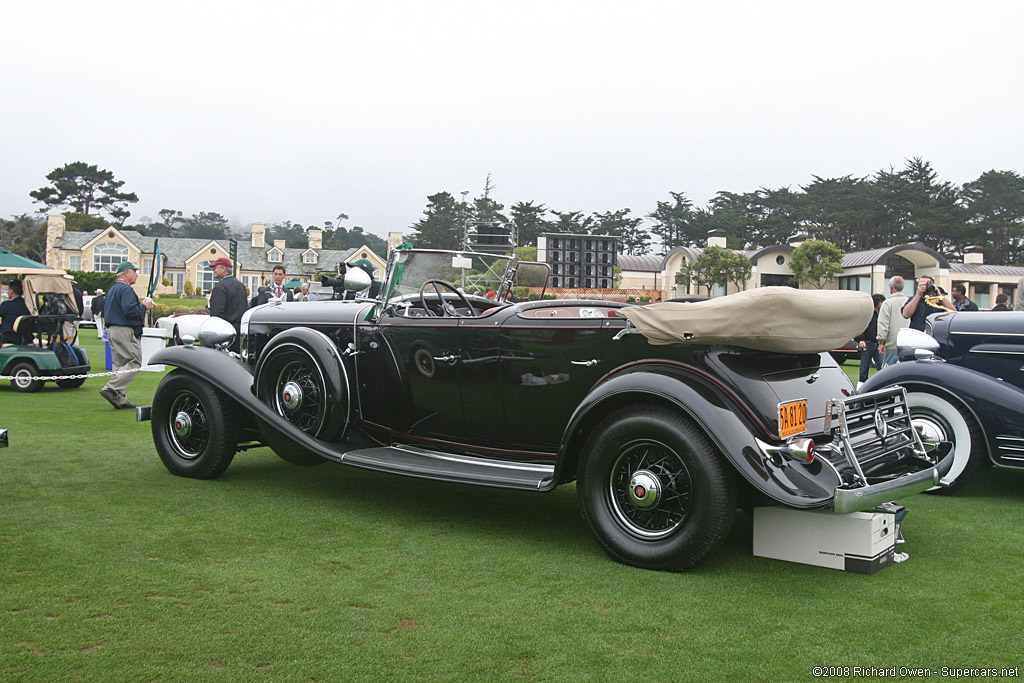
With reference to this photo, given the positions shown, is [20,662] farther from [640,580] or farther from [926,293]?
[926,293]

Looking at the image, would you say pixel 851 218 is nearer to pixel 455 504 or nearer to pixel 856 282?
pixel 856 282

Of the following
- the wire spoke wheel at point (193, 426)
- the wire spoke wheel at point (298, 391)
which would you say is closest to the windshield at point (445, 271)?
the wire spoke wheel at point (298, 391)

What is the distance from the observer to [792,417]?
399cm

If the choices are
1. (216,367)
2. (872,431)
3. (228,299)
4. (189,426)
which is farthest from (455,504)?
(228,299)

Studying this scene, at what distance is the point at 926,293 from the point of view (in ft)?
31.8

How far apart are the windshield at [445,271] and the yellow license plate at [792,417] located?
8.36ft

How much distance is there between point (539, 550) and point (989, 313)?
434cm

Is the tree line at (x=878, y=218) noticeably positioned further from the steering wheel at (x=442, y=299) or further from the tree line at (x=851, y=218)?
the steering wheel at (x=442, y=299)

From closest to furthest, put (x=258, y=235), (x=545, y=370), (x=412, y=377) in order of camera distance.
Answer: (x=545, y=370) < (x=412, y=377) < (x=258, y=235)

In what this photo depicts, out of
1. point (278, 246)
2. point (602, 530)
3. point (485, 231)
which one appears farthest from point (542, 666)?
point (278, 246)

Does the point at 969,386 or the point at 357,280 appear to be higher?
the point at 357,280

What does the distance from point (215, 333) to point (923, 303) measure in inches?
325

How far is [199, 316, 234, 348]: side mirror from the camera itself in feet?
20.0

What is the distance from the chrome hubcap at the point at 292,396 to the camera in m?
5.45
